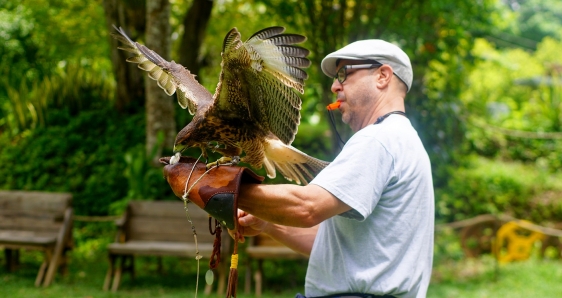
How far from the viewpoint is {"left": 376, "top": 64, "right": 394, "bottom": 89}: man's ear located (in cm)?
208

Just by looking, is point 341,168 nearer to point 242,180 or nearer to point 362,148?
point 362,148

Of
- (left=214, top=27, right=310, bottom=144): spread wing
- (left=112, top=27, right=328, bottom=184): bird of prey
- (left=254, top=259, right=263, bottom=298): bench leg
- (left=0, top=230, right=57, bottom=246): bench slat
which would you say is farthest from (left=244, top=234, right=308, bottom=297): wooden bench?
(left=214, top=27, right=310, bottom=144): spread wing

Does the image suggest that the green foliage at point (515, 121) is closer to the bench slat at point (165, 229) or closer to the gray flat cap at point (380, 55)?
the bench slat at point (165, 229)

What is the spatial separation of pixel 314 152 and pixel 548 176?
383cm

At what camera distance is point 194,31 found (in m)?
9.29

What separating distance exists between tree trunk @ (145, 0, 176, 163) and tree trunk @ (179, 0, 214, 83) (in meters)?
1.71

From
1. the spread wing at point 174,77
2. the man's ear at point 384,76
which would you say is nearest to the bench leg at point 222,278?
the spread wing at point 174,77

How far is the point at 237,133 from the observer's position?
2.84 m

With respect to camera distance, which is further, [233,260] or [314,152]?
[314,152]

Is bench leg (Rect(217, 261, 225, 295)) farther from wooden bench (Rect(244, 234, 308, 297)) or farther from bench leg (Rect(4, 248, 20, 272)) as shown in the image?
bench leg (Rect(4, 248, 20, 272))

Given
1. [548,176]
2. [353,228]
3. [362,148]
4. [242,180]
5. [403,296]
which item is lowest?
[548,176]

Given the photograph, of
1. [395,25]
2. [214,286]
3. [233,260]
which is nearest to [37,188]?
[214,286]

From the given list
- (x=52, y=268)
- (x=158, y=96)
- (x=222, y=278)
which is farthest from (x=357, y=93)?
(x=158, y=96)

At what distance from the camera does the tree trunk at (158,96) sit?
7.21 m
